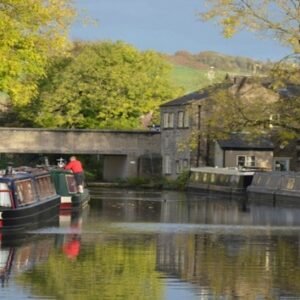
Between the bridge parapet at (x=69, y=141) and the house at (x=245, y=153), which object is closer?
the house at (x=245, y=153)

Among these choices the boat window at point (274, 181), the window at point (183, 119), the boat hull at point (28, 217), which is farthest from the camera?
the window at point (183, 119)

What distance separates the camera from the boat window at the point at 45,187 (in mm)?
35844

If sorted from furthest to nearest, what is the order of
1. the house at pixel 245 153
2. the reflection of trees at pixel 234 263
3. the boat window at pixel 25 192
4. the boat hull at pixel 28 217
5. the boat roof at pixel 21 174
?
1. the house at pixel 245 153
2. the boat window at pixel 25 192
3. the boat roof at pixel 21 174
4. the boat hull at pixel 28 217
5. the reflection of trees at pixel 234 263

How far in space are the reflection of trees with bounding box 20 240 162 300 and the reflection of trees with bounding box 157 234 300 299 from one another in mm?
619

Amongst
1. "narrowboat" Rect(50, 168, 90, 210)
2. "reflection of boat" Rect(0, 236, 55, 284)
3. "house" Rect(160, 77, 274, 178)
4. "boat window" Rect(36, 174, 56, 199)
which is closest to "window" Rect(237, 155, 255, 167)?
"house" Rect(160, 77, 274, 178)

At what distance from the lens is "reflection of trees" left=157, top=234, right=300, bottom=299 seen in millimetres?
18608

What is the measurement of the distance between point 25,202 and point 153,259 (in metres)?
9.68

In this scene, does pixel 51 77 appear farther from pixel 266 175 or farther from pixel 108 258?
pixel 108 258

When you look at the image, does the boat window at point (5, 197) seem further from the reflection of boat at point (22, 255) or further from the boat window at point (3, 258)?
the boat window at point (3, 258)

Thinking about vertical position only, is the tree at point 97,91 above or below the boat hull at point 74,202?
above

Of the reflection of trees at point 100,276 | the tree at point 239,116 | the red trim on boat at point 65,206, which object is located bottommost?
the red trim on boat at point 65,206

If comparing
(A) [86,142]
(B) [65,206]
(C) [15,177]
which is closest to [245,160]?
(A) [86,142]

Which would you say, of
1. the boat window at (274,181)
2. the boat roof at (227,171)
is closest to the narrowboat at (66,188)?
the boat window at (274,181)

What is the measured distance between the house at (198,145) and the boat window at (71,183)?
92.6ft
